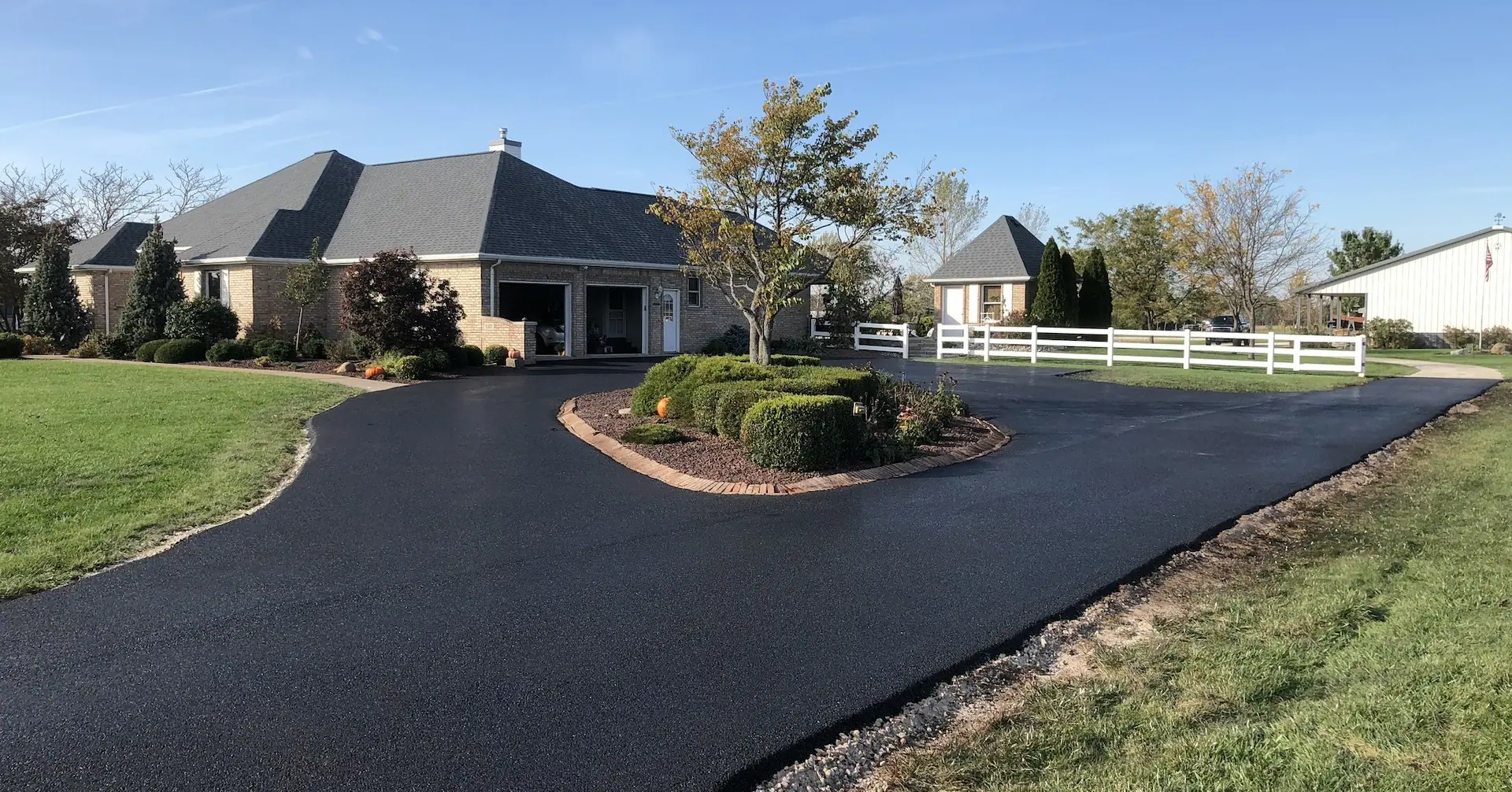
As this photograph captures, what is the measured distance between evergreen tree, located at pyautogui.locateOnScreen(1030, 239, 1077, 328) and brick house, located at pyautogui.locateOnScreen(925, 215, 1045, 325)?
305 centimetres

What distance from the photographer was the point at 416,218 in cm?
2628

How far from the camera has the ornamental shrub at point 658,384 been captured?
13336 mm

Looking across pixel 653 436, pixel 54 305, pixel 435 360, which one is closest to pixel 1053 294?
pixel 435 360

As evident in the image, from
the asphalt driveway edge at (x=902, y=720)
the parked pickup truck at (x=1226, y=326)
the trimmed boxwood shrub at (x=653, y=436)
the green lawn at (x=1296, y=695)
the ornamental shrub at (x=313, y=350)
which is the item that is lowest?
the asphalt driveway edge at (x=902, y=720)

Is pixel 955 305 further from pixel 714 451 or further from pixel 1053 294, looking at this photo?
pixel 714 451

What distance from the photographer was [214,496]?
8125 mm

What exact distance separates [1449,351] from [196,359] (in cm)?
4152

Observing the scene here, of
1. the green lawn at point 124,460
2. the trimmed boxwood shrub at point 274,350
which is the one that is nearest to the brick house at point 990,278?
the trimmed boxwood shrub at point 274,350

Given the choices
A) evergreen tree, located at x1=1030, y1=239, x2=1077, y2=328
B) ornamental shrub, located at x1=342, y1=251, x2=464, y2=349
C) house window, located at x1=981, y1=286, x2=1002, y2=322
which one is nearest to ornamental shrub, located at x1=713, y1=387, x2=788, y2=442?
ornamental shrub, located at x1=342, y1=251, x2=464, y2=349

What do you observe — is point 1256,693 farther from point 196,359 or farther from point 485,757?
point 196,359

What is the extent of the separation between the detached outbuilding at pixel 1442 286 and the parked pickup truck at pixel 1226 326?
382 centimetres

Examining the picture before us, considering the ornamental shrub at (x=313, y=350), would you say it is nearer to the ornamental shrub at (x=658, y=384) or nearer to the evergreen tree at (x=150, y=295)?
the evergreen tree at (x=150, y=295)

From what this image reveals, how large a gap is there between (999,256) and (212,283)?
28.1m

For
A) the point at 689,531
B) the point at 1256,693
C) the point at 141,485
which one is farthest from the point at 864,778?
the point at 141,485
